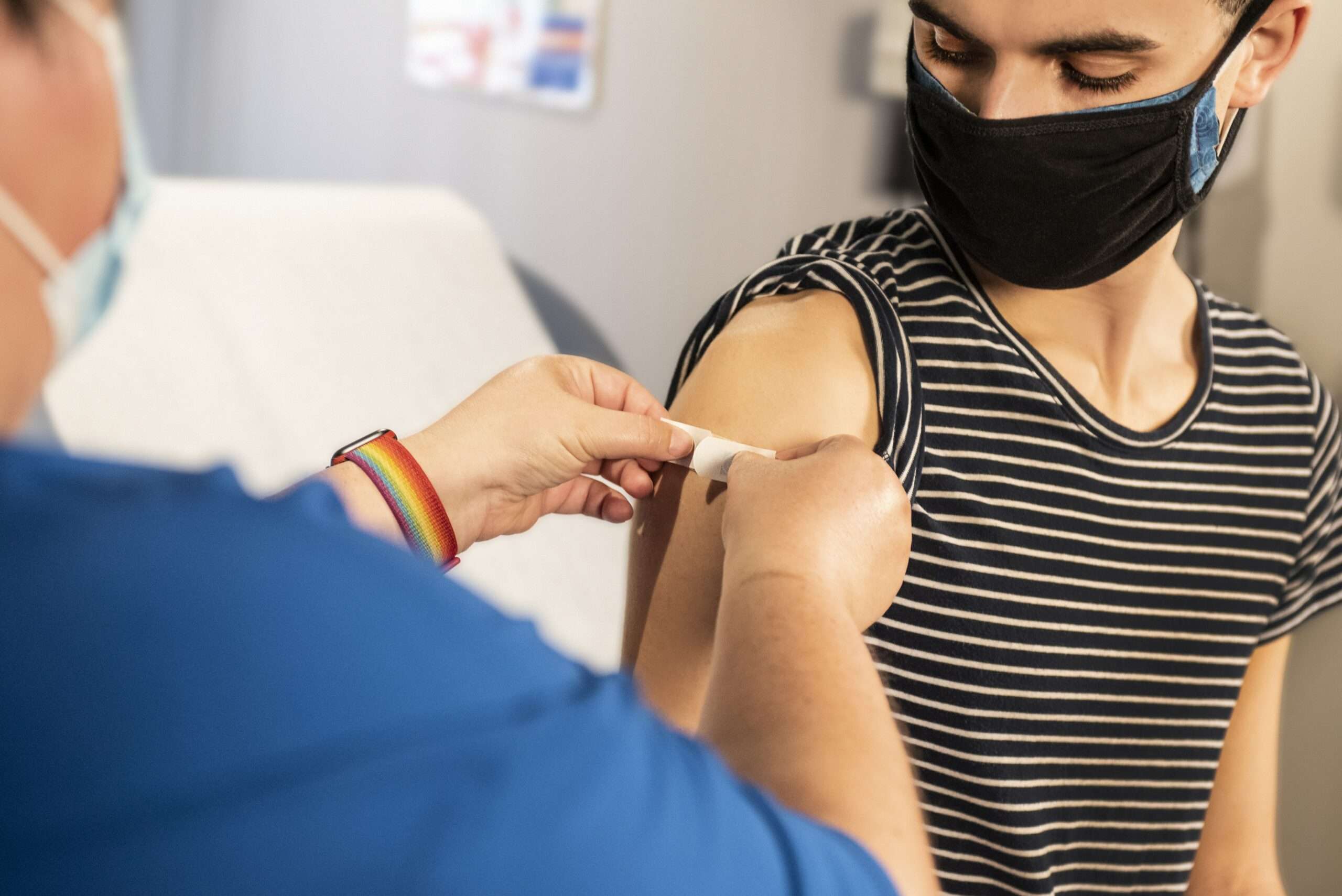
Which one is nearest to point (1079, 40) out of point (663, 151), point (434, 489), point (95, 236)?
point (434, 489)

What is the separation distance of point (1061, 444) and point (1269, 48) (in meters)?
0.39

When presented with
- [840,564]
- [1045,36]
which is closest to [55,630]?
[840,564]

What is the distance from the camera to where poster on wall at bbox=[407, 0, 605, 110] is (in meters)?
2.63

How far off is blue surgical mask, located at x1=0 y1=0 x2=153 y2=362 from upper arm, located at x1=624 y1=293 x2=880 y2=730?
1.59 feet

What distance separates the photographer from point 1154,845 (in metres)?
1.18

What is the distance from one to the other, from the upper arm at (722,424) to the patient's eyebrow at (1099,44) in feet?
0.84

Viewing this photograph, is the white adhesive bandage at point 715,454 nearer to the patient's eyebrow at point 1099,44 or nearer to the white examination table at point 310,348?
the patient's eyebrow at point 1099,44

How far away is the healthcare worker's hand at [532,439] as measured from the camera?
884mm

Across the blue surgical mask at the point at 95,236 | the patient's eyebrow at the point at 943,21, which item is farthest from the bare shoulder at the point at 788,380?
the blue surgical mask at the point at 95,236

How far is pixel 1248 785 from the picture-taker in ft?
4.09

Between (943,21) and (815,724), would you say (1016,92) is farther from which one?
(815,724)

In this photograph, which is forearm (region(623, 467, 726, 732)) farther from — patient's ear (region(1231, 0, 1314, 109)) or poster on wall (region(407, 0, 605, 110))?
poster on wall (region(407, 0, 605, 110))

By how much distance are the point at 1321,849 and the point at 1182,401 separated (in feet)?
2.18

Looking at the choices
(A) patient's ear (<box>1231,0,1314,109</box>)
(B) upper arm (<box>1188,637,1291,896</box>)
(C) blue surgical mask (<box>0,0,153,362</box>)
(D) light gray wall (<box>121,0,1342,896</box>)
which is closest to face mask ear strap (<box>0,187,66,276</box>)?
(C) blue surgical mask (<box>0,0,153,362</box>)
